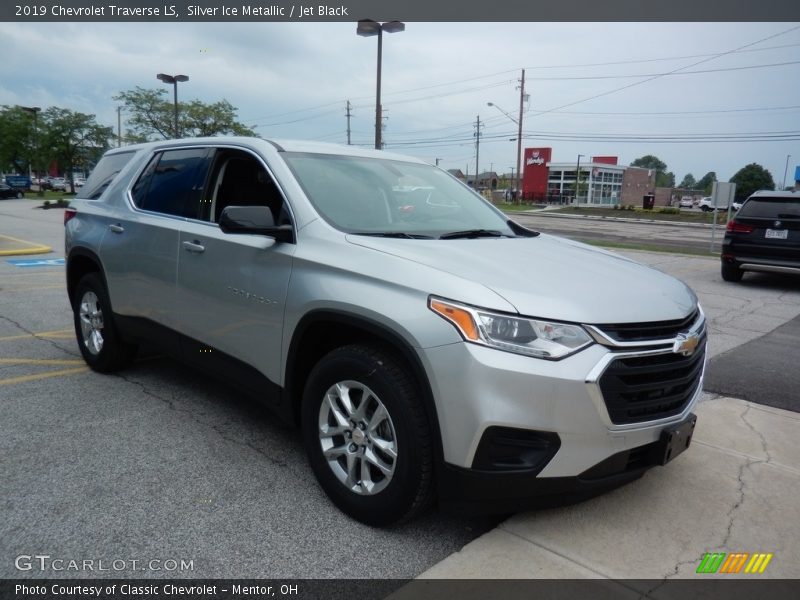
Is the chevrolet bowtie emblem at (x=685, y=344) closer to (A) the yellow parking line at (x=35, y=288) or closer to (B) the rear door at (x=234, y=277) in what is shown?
(B) the rear door at (x=234, y=277)

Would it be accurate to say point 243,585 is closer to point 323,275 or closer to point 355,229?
point 323,275

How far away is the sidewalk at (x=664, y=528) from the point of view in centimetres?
259

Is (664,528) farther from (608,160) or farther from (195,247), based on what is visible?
(608,160)

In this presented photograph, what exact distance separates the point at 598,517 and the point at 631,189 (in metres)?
91.0

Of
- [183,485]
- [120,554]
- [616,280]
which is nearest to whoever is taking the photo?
[120,554]

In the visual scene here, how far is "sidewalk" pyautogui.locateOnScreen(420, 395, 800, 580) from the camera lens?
259 centimetres

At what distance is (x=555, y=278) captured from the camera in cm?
279

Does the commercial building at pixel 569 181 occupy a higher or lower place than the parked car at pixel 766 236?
higher

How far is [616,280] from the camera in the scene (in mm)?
2941

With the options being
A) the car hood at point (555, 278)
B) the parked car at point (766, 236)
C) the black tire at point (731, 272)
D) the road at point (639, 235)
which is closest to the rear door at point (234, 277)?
the car hood at point (555, 278)

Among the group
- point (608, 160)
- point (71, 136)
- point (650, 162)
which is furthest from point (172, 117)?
point (650, 162)

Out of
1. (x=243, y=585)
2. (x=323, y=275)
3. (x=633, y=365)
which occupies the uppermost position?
(x=323, y=275)

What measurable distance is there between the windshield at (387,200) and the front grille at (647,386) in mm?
1278

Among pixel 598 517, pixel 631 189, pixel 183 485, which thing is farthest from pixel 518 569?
pixel 631 189
